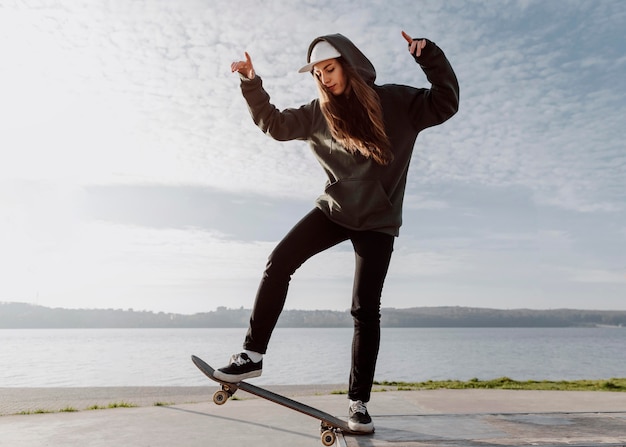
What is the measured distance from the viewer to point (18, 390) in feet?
68.7

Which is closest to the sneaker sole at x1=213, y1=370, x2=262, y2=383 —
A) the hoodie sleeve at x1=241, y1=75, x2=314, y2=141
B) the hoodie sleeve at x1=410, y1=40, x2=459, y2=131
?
the hoodie sleeve at x1=241, y1=75, x2=314, y2=141

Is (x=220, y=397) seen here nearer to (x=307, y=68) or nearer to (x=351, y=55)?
(x=307, y=68)

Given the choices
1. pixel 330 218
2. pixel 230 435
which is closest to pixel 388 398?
pixel 230 435

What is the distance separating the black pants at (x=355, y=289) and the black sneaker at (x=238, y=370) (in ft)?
0.32

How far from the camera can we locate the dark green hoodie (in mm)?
3629

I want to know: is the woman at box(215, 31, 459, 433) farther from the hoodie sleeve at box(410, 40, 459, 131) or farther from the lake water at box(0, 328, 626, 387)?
the lake water at box(0, 328, 626, 387)

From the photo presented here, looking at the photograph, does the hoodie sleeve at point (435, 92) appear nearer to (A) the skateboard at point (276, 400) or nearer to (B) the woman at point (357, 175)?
(B) the woman at point (357, 175)

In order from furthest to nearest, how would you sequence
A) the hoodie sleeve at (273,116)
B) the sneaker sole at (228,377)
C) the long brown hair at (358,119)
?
the hoodie sleeve at (273,116)
the long brown hair at (358,119)
the sneaker sole at (228,377)

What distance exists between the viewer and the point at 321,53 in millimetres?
3584

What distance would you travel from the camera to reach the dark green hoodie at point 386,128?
3629mm

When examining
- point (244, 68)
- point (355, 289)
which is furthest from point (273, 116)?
point (355, 289)

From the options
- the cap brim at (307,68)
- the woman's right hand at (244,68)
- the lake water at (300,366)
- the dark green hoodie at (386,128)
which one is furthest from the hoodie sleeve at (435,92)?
the lake water at (300,366)

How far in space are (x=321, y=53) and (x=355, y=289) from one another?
5.16 ft

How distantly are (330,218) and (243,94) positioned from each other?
40.9 inches
